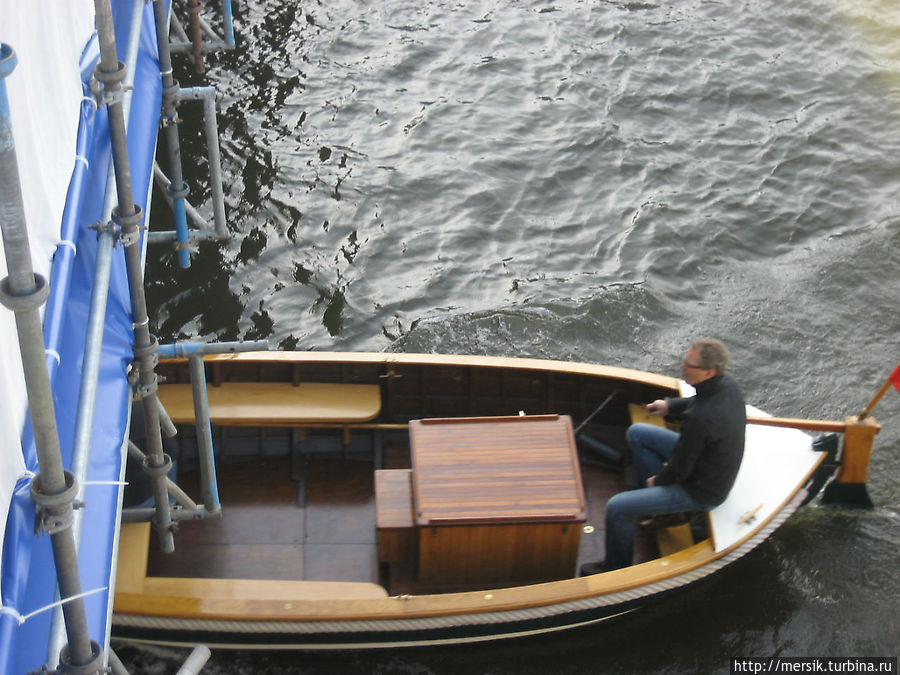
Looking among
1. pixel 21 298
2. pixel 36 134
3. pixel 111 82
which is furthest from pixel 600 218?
pixel 21 298

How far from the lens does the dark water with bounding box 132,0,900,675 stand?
717 centimetres

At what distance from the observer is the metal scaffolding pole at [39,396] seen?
2416mm

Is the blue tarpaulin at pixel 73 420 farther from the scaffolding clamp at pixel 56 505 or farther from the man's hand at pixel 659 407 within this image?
the man's hand at pixel 659 407

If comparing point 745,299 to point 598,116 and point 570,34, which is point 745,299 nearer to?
point 598,116

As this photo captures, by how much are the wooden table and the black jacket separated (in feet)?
2.20

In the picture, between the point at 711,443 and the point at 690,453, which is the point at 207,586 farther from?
the point at 711,443

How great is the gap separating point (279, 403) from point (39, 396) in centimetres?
432

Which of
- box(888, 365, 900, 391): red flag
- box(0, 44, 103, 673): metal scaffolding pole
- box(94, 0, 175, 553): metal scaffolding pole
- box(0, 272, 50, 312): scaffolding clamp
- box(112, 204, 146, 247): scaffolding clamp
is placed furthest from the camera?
box(888, 365, 900, 391): red flag

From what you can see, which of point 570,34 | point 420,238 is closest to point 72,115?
point 420,238

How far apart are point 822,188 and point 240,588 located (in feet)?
27.0

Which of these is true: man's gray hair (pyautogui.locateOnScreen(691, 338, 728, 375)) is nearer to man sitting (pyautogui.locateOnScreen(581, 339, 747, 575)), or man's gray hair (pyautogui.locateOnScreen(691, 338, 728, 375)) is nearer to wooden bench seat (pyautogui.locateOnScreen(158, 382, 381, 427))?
man sitting (pyautogui.locateOnScreen(581, 339, 747, 575))

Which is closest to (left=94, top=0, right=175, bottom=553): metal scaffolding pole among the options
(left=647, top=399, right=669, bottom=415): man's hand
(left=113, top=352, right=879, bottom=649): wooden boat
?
(left=113, top=352, right=879, bottom=649): wooden boat

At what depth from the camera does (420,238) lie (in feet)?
34.6

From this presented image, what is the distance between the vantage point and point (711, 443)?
19.7 ft
